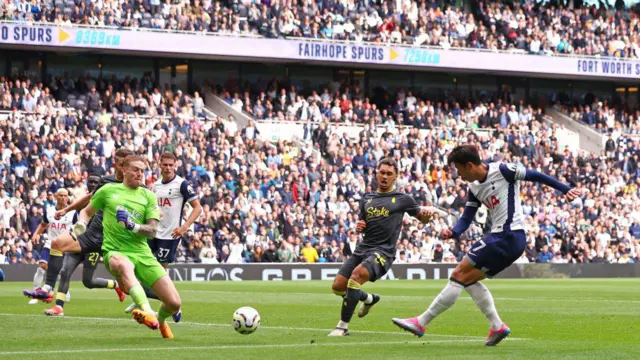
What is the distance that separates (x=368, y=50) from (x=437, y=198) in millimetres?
8714

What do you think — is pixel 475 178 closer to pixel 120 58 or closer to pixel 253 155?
pixel 253 155

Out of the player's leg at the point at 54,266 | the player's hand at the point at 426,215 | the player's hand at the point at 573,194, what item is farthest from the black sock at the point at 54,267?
the player's hand at the point at 573,194

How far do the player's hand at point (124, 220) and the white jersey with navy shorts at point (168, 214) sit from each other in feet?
14.1

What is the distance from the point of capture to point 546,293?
26.5m

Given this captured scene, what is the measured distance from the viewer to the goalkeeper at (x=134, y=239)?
12633 mm

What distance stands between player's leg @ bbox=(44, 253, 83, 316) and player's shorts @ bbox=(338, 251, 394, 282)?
476cm

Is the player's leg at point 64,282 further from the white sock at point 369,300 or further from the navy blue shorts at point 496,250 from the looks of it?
the navy blue shorts at point 496,250

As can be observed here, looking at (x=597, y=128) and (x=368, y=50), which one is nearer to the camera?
(x=368, y=50)

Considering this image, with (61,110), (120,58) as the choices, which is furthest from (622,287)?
(120,58)

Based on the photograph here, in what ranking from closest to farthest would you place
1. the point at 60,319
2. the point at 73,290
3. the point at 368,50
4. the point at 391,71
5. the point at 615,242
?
the point at 60,319 → the point at 73,290 → the point at 615,242 → the point at 368,50 → the point at 391,71

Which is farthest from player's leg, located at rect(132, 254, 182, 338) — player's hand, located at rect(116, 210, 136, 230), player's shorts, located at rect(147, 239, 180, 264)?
player's shorts, located at rect(147, 239, 180, 264)

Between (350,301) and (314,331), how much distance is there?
895 mm

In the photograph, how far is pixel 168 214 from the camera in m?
16.8

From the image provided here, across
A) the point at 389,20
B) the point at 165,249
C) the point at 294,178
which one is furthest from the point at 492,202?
the point at 389,20
